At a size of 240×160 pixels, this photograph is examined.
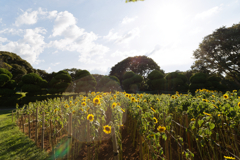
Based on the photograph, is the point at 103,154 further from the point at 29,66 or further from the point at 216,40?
the point at 29,66

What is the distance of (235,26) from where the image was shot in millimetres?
16500

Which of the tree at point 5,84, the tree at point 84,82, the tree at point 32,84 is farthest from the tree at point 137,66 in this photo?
the tree at point 5,84

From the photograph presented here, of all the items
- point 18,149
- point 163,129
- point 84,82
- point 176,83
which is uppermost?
point 84,82

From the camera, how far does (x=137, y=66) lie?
3002cm

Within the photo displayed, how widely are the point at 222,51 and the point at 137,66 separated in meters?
16.5

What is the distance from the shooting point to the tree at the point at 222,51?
53.6ft

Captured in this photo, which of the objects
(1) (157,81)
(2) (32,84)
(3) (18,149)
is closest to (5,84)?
(2) (32,84)

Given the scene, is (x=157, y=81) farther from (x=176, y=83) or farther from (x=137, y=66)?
(x=137, y=66)

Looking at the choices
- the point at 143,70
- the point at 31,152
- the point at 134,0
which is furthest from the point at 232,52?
the point at 31,152

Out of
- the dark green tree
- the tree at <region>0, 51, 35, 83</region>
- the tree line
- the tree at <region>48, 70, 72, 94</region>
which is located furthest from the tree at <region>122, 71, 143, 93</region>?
the tree at <region>0, 51, 35, 83</region>

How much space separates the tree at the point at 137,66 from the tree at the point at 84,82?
13.2 metres

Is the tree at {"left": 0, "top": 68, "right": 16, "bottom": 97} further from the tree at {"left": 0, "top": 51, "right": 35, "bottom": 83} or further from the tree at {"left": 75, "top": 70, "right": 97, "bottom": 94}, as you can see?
the tree at {"left": 0, "top": 51, "right": 35, "bottom": 83}

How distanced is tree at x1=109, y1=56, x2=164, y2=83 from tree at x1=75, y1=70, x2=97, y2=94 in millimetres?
13233

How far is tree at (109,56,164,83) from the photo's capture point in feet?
96.7
